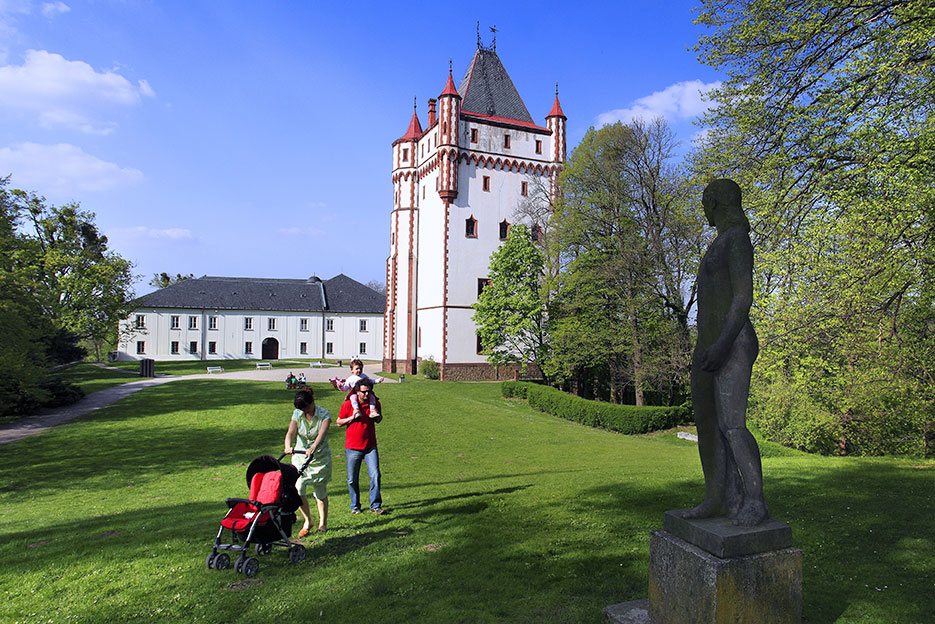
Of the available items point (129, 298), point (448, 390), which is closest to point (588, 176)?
point (448, 390)

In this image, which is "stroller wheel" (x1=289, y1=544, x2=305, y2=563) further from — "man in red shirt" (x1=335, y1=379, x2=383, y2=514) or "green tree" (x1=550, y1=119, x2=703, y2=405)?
"green tree" (x1=550, y1=119, x2=703, y2=405)

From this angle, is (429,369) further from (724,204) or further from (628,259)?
(724,204)

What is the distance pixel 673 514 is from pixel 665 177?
23372mm

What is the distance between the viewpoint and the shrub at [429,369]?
39.1 metres

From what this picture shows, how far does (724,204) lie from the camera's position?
15.2 feet

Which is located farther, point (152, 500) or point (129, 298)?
point (129, 298)

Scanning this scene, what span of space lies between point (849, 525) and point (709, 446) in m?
4.45

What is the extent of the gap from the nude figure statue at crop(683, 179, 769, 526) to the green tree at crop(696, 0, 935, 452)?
7627 mm

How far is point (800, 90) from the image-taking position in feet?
37.0

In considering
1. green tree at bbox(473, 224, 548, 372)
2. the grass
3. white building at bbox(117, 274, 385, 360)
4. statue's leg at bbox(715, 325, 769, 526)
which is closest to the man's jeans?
the grass

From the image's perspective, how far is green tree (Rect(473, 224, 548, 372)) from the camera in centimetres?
3238

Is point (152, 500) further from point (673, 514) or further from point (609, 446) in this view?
point (609, 446)

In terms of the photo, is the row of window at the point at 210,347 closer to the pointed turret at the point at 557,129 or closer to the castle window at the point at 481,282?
the castle window at the point at 481,282

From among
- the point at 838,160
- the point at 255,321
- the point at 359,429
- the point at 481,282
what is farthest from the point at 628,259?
the point at 255,321
